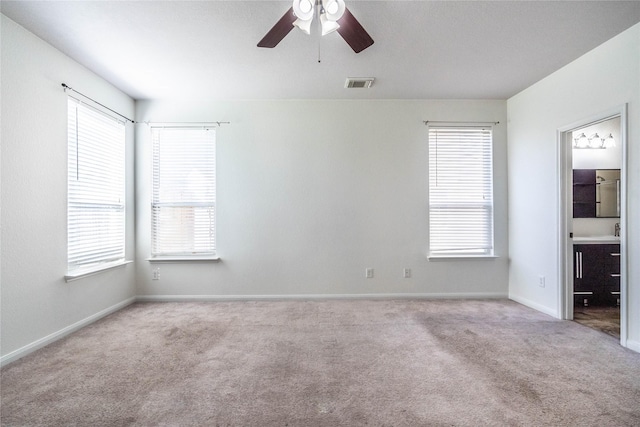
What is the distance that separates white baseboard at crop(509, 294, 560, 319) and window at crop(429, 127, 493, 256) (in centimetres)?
66

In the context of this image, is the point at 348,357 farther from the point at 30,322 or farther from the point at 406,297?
the point at 30,322

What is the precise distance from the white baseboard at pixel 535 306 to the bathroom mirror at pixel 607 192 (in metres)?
1.63

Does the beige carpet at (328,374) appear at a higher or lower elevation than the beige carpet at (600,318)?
lower

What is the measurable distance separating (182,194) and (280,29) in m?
2.81

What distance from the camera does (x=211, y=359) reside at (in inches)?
95.2

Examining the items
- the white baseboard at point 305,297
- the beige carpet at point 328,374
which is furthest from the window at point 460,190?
the beige carpet at point 328,374

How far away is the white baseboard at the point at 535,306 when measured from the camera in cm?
334

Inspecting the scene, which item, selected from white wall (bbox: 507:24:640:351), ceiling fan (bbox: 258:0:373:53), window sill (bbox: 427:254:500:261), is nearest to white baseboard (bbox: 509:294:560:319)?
white wall (bbox: 507:24:640:351)

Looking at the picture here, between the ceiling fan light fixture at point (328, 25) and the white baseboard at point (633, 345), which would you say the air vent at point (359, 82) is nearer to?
the ceiling fan light fixture at point (328, 25)

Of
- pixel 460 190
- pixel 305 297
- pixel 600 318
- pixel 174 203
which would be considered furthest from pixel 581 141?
pixel 174 203

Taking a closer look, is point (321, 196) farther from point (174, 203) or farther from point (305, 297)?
point (174, 203)

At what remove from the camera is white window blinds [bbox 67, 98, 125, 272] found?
3021 millimetres

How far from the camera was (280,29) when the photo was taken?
1953 mm

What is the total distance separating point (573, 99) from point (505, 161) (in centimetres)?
111
